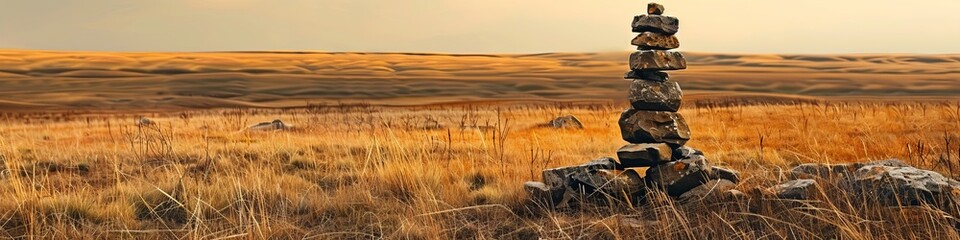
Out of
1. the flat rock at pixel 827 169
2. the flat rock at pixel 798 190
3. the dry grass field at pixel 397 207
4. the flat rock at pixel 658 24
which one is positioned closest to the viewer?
the dry grass field at pixel 397 207

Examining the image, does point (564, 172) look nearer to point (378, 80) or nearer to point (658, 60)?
point (658, 60)

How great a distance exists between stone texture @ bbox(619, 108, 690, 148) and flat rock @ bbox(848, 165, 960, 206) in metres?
1.48

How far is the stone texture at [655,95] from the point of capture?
675 centimetres

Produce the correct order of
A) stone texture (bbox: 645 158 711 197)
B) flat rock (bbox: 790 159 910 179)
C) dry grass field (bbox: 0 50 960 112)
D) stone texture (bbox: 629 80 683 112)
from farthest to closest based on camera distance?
dry grass field (bbox: 0 50 960 112), flat rock (bbox: 790 159 910 179), stone texture (bbox: 629 80 683 112), stone texture (bbox: 645 158 711 197)

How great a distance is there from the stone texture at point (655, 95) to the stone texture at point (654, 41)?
1.06 ft

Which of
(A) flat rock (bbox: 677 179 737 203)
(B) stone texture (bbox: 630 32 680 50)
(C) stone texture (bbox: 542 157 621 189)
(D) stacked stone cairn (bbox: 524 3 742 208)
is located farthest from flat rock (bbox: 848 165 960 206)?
(C) stone texture (bbox: 542 157 621 189)

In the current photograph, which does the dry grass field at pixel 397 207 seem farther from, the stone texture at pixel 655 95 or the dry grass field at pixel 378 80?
the dry grass field at pixel 378 80

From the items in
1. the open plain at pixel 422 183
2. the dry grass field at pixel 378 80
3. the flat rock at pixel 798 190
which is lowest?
the dry grass field at pixel 378 80

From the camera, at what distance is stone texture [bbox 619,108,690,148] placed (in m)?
6.77

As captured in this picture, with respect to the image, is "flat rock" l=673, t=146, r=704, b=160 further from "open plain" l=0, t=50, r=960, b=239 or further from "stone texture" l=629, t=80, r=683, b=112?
"open plain" l=0, t=50, r=960, b=239

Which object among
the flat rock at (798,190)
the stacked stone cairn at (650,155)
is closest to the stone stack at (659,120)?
the stacked stone cairn at (650,155)

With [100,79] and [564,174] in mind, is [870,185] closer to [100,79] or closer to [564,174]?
[564,174]

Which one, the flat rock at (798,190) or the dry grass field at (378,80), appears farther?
the dry grass field at (378,80)

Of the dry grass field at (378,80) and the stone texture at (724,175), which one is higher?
the stone texture at (724,175)
